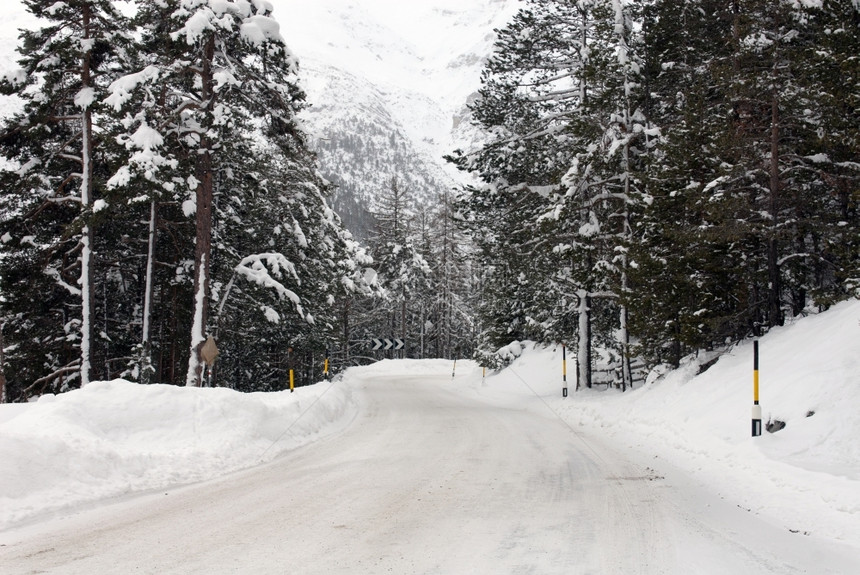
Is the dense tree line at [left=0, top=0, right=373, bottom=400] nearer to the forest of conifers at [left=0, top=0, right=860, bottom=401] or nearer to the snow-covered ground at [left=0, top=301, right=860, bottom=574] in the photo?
the forest of conifers at [left=0, top=0, right=860, bottom=401]

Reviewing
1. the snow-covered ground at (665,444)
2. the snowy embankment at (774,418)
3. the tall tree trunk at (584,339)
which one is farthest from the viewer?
the tall tree trunk at (584,339)

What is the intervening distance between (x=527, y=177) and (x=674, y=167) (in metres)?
7.03

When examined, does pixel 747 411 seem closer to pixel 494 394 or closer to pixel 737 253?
pixel 737 253

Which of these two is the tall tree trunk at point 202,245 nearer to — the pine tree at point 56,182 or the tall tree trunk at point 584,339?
the pine tree at point 56,182

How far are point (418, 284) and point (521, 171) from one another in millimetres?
36956

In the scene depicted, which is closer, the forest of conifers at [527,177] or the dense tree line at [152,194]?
the forest of conifers at [527,177]

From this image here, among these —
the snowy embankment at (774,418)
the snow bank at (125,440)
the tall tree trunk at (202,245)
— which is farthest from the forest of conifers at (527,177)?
the snow bank at (125,440)

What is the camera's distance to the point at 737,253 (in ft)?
47.6

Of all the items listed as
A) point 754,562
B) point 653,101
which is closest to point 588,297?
point 653,101

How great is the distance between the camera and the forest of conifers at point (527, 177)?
13.6 metres

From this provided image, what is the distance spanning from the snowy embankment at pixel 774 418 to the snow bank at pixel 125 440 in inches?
250

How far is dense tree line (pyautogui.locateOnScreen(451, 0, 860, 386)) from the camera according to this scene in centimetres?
1311

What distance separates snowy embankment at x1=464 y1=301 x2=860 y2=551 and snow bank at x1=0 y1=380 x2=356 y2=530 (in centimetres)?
635

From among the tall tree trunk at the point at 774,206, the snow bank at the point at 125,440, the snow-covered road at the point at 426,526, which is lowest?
the snow-covered road at the point at 426,526
